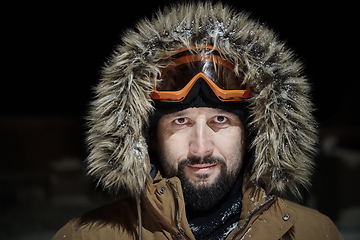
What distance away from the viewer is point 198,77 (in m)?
1.37

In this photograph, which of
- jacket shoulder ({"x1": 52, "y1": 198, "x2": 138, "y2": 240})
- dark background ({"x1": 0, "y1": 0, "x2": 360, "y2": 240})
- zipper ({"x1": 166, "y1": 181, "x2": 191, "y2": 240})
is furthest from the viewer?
dark background ({"x1": 0, "y1": 0, "x2": 360, "y2": 240})

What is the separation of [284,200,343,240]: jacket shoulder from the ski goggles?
637 millimetres

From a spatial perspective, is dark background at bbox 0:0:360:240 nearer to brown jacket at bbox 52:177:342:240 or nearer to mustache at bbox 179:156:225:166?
brown jacket at bbox 52:177:342:240

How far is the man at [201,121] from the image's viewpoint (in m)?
1.37

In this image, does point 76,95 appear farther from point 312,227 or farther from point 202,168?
point 312,227

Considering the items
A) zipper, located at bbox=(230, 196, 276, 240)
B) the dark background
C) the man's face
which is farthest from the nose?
the dark background

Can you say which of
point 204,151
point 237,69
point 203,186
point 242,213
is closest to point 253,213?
point 242,213

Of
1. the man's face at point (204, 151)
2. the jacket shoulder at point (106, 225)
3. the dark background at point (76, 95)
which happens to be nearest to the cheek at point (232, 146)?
the man's face at point (204, 151)

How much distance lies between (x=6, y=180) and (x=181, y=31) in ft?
5.57

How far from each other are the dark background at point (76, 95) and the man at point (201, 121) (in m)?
0.63

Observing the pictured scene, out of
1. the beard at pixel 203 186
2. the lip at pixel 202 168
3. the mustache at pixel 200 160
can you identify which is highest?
the mustache at pixel 200 160

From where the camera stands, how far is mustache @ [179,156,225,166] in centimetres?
138

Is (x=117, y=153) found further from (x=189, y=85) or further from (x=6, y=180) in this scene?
(x=6, y=180)

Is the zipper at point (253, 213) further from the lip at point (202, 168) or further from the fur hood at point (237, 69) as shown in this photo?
the lip at point (202, 168)
